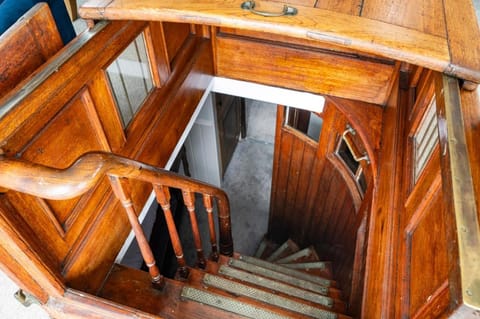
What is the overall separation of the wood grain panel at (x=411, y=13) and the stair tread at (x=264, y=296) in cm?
130

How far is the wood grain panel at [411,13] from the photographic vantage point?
1.27 metres

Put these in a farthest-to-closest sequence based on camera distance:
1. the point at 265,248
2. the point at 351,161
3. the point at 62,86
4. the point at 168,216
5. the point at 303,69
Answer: the point at 265,248 → the point at 351,161 → the point at 303,69 → the point at 168,216 → the point at 62,86

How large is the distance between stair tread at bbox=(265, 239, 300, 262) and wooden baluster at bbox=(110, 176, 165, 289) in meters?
2.45

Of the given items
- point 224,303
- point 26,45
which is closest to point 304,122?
point 224,303

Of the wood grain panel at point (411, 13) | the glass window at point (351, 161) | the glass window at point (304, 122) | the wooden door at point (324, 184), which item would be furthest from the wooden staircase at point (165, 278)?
the glass window at point (304, 122)

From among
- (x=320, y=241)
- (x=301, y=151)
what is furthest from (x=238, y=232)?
(x=301, y=151)

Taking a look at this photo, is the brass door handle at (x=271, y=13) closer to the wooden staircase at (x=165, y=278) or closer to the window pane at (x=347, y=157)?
the wooden staircase at (x=165, y=278)

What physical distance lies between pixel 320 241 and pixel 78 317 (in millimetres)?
2536

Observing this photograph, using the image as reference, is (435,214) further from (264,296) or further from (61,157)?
(61,157)

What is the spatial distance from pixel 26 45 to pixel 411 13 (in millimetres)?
1340

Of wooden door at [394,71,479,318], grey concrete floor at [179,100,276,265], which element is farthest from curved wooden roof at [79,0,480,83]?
grey concrete floor at [179,100,276,265]

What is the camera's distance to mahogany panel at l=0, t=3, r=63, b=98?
1.08 metres

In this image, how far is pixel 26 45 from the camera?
1.13 m

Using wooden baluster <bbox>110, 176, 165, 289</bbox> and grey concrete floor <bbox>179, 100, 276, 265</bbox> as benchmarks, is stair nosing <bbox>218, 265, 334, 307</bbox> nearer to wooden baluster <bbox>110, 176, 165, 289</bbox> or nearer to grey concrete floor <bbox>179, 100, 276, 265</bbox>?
wooden baluster <bbox>110, 176, 165, 289</bbox>
